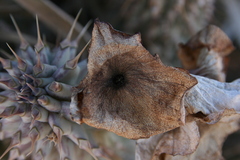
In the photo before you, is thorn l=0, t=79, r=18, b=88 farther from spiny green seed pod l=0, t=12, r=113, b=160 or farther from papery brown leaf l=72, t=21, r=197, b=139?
papery brown leaf l=72, t=21, r=197, b=139

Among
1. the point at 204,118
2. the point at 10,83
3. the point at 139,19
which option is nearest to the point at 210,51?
the point at 204,118

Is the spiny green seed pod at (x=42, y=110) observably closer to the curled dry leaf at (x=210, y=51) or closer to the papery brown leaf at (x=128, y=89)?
the papery brown leaf at (x=128, y=89)

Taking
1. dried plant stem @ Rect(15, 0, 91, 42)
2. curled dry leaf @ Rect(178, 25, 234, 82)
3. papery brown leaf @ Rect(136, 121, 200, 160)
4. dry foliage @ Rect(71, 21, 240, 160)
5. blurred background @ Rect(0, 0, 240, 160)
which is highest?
blurred background @ Rect(0, 0, 240, 160)

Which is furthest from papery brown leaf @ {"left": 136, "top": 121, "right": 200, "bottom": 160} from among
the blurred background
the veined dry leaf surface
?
the blurred background

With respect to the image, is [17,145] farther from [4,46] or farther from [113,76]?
[4,46]

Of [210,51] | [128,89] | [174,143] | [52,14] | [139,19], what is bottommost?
[174,143]

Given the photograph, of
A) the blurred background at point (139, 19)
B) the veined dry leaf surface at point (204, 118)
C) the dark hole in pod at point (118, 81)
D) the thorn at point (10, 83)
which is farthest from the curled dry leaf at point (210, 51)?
the thorn at point (10, 83)

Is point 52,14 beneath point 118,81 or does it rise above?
above

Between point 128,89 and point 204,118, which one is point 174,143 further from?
point 128,89
